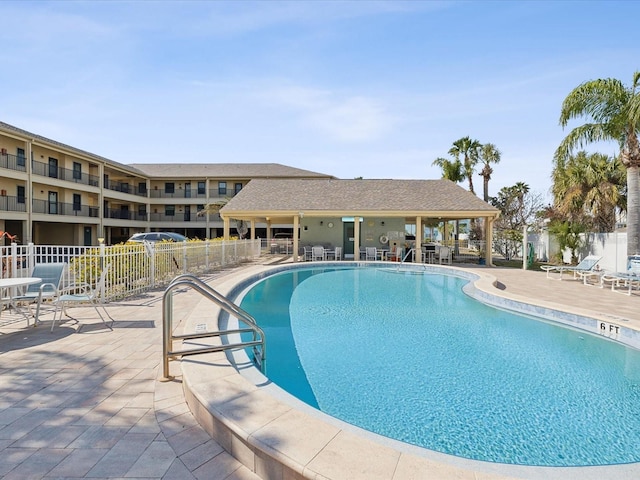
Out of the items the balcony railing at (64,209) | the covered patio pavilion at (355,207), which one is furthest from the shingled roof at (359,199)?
the balcony railing at (64,209)

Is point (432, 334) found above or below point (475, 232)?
below

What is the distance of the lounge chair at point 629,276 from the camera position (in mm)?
10969

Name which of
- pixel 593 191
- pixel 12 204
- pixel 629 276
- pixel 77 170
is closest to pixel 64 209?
pixel 77 170

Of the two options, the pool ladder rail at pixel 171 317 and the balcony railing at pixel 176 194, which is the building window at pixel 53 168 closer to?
the balcony railing at pixel 176 194

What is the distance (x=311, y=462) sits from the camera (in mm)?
2301

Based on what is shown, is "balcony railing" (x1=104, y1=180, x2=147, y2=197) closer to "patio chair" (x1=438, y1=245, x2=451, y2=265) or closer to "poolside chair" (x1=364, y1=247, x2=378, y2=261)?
"poolside chair" (x1=364, y1=247, x2=378, y2=261)

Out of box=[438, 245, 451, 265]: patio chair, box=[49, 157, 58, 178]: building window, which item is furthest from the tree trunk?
box=[49, 157, 58, 178]: building window

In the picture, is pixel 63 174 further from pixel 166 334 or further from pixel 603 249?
pixel 603 249

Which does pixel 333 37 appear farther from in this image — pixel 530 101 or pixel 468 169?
pixel 468 169

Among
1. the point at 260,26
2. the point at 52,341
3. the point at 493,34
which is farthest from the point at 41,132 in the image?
the point at 493,34

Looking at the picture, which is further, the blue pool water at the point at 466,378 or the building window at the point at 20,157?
the building window at the point at 20,157

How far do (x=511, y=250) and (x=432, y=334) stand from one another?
855 inches

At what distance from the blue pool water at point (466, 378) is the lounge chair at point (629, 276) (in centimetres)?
497

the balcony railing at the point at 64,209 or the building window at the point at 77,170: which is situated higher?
the building window at the point at 77,170
